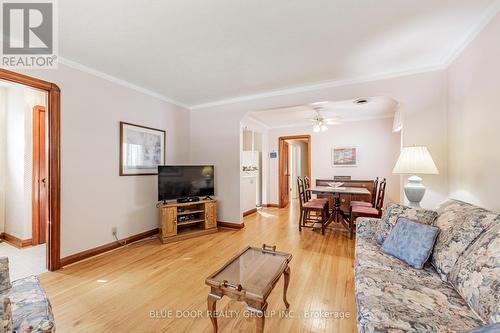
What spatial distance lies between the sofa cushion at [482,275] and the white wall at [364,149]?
4167 mm

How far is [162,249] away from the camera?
303 centimetres

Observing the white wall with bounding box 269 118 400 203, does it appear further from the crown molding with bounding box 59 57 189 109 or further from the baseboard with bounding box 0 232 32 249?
the baseboard with bounding box 0 232 32 249

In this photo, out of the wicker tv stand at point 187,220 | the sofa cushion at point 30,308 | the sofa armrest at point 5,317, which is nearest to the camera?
Answer: the sofa armrest at point 5,317

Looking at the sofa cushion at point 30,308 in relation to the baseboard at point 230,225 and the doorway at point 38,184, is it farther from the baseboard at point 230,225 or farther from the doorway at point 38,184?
the baseboard at point 230,225

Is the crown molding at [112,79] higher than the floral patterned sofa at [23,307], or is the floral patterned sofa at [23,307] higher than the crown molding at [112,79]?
the crown molding at [112,79]

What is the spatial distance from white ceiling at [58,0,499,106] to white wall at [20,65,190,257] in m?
0.30

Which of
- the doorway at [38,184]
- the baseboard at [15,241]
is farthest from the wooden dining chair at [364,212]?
the baseboard at [15,241]

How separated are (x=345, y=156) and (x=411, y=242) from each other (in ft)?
13.1

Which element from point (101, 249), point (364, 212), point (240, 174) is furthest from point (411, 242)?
point (101, 249)

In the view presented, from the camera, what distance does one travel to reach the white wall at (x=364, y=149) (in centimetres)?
504

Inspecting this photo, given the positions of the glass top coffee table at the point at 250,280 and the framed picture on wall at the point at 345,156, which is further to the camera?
the framed picture on wall at the point at 345,156

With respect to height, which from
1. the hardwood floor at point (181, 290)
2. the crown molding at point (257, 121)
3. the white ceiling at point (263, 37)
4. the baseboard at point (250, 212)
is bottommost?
the hardwood floor at point (181, 290)

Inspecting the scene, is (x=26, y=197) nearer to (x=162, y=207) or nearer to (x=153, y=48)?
(x=162, y=207)

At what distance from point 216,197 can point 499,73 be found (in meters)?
3.93
